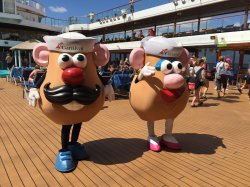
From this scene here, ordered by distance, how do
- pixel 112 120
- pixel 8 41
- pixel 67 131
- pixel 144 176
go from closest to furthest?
pixel 144 176, pixel 67 131, pixel 112 120, pixel 8 41

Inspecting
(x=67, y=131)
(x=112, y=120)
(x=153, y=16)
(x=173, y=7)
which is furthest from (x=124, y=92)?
(x=153, y=16)

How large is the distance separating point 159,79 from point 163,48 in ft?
1.54

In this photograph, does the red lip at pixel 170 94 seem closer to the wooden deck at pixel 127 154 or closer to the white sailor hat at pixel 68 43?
the wooden deck at pixel 127 154

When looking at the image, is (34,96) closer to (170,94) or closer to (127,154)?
(127,154)

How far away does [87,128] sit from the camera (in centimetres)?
563

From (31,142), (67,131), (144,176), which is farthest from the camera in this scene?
(31,142)

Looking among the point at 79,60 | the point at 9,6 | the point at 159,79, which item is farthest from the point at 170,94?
the point at 9,6

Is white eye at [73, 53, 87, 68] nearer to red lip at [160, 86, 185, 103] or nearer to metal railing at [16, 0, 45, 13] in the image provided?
red lip at [160, 86, 185, 103]

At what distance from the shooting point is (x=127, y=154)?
164 inches

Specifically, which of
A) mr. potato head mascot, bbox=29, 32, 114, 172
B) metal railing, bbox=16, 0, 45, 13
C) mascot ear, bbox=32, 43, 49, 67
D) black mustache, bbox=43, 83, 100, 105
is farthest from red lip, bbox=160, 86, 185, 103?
metal railing, bbox=16, 0, 45, 13

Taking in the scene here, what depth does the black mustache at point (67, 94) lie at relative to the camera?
3.24 metres

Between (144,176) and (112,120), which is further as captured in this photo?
(112,120)

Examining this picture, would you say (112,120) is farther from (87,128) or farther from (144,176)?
(144,176)

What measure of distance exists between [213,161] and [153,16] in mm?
21438
